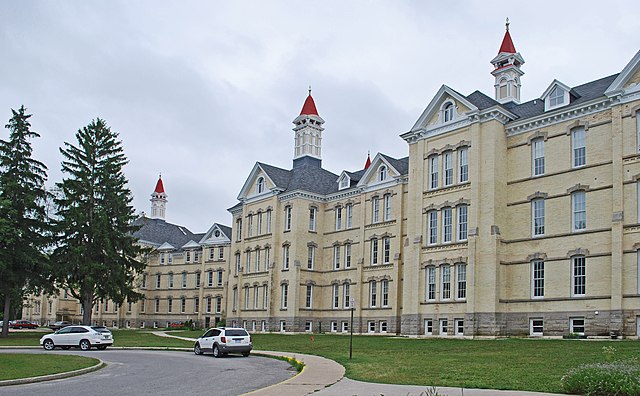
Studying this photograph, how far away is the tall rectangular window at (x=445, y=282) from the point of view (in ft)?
142

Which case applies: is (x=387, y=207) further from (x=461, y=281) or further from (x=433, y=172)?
(x=461, y=281)

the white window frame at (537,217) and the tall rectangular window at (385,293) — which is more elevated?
the white window frame at (537,217)

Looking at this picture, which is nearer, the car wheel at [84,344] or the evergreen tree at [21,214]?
the car wheel at [84,344]

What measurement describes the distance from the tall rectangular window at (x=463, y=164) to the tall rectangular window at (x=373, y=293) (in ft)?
47.5

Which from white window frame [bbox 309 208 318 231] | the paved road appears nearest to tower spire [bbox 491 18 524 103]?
white window frame [bbox 309 208 318 231]

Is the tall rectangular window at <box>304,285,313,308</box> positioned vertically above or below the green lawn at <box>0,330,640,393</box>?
above

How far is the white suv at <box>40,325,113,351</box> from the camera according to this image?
3681 cm

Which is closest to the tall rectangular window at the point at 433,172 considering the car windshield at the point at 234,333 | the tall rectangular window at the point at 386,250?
the tall rectangular window at the point at 386,250

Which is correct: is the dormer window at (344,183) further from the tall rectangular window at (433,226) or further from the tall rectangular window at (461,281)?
the tall rectangular window at (461,281)

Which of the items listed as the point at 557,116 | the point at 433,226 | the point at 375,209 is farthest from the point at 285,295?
the point at 557,116

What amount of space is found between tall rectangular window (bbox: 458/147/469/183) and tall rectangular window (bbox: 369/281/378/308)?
14.5 metres

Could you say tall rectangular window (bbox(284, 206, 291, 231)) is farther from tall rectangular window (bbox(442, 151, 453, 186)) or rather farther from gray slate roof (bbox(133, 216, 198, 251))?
gray slate roof (bbox(133, 216, 198, 251))

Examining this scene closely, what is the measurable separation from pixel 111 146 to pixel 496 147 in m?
35.6

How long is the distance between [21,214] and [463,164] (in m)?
33.9
